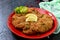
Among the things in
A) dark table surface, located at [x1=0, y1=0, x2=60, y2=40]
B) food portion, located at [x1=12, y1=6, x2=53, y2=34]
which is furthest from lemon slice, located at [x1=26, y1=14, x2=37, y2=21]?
dark table surface, located at [x1=0, y1=0, x2=60, y2=40]

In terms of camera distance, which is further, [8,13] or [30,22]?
[8,13]

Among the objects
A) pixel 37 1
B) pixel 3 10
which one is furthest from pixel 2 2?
pixel 37 1

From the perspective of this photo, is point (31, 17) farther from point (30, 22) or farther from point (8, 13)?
point (8, 13)

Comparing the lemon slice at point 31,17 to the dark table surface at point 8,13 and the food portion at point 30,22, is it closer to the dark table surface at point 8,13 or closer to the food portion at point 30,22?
the food portion at point 30,22

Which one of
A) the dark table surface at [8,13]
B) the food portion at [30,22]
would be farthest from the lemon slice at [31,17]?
the dark table surface at [8,13]

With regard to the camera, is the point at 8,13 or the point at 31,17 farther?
the point at 8,13

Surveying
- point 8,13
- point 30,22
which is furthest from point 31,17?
point 8,13

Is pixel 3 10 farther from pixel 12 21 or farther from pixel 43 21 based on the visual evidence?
pixel 43 21

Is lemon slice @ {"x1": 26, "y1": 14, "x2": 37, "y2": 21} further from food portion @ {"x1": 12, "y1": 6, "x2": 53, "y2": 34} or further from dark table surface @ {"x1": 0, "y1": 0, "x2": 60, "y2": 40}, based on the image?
dark table surface @ {"x1": 0, "y1": 0, "x2": 60, "y2": 40}

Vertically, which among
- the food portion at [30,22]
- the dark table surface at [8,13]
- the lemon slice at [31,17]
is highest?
the lemon slice at [31,17]
